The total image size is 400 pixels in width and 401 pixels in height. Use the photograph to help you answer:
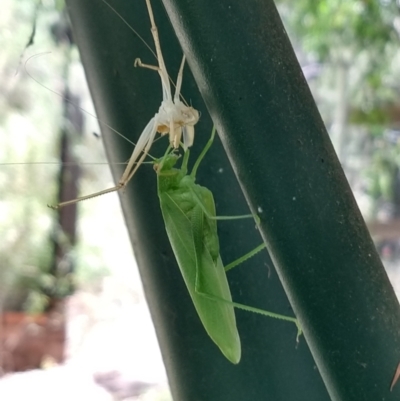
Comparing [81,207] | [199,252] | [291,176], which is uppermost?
[291,176]

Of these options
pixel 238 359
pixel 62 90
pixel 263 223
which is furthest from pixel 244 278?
pixel 62 90

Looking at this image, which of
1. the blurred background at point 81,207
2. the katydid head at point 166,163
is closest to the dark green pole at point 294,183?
the katydid head at point 166,163

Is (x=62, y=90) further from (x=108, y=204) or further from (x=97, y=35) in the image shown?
(x=97, y=35)

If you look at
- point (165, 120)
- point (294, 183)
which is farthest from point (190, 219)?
point (294, 183)

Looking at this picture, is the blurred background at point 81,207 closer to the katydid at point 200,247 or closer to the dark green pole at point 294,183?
the katydid at point 200,247

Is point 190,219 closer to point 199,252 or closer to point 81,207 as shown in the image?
point 199,252

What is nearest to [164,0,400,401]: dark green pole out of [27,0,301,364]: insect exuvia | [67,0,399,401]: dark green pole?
[67,0,399,401]: dark green pole
